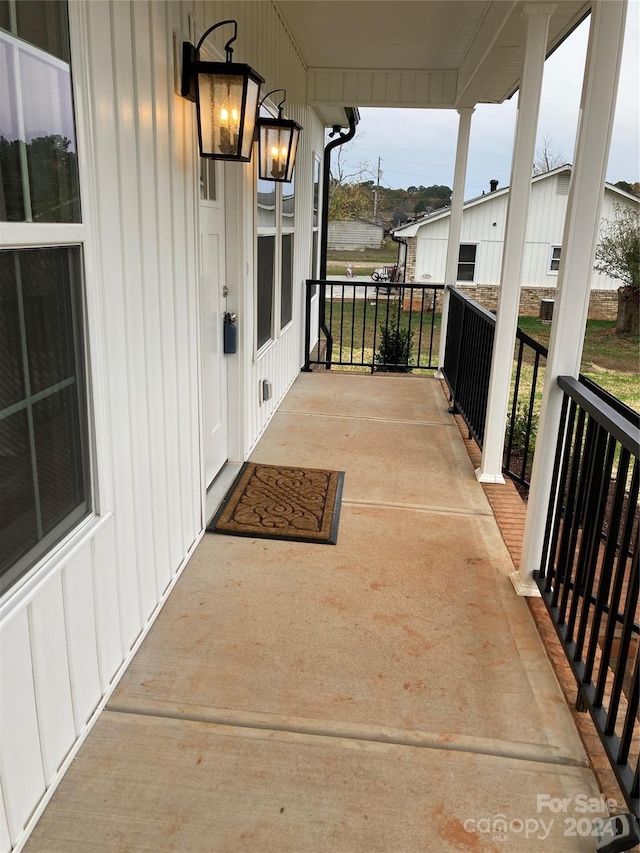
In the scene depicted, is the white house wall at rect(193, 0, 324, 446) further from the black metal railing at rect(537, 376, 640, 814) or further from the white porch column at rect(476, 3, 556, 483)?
the black metal railing at rect(537, 376, 640, 814)

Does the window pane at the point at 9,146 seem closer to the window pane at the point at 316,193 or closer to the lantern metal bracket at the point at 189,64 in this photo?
the lantern metal bracket at the point at 189,64

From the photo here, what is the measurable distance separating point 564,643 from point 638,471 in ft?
2.58

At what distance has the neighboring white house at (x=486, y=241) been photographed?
14609 millimetres

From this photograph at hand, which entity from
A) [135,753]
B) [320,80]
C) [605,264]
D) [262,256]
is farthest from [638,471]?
[320,80]

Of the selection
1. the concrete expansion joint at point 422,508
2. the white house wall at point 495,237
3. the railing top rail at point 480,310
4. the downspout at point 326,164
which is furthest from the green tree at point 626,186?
the white house wall at point 495,237

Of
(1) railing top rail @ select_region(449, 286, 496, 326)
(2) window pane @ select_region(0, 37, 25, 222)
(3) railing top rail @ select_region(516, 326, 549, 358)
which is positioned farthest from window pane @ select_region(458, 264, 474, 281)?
(2) window pane @ select_region(0, 37, 25, 222)

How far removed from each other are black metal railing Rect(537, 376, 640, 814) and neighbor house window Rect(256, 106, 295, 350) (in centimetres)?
240

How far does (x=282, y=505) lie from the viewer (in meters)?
3.34

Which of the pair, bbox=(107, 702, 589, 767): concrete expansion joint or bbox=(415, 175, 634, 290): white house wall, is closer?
bbox=(107, 702, 589, 767): concrete expansion joint

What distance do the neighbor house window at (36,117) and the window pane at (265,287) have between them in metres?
2.62

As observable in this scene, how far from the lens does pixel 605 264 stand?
4781 millimetres

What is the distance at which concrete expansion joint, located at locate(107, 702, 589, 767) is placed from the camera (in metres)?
1.80

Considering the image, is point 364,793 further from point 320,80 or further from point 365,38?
point 320,80

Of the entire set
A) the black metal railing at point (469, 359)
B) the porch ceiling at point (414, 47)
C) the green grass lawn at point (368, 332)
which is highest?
the porch ceiling at point (414, 47)
